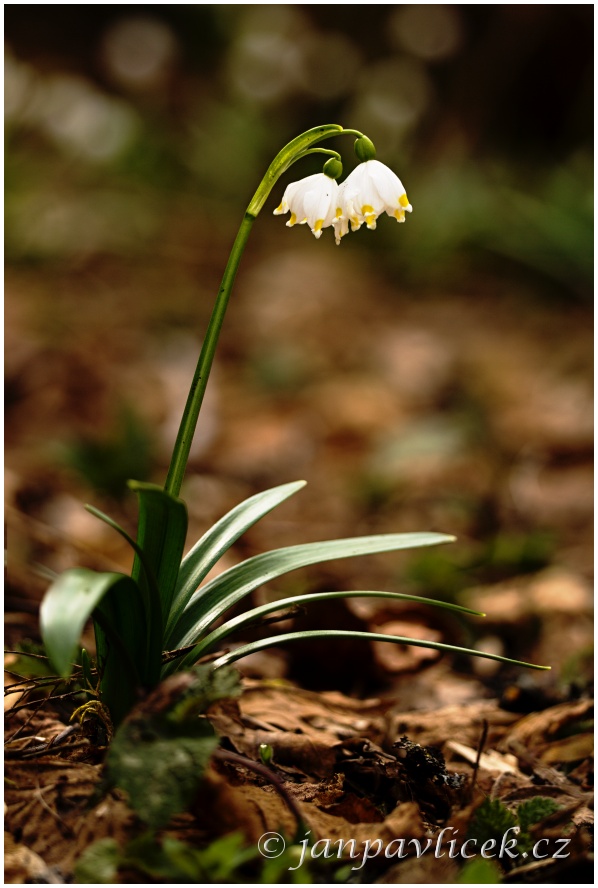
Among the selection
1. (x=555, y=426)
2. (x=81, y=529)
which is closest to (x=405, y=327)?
(x=555, y=426)

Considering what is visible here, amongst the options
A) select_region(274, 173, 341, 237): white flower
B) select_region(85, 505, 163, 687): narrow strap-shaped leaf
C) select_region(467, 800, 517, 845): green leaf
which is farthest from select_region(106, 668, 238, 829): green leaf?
select_region(274, 173, 341, 237): white flower

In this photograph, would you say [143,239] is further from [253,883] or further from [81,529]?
[253,883]

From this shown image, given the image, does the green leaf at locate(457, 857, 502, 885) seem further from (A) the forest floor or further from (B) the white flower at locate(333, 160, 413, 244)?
(B) the white flower at locate(333, 160, 413, 244)

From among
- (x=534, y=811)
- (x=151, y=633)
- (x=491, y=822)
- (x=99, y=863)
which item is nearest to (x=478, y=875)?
(x=491, y=822)

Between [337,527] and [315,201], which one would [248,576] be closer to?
[315,201]

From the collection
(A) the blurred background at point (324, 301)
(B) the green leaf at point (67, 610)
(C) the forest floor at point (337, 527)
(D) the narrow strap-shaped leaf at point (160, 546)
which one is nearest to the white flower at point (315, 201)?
(D) the narrow strap-shaped leaf at point (160, 546)

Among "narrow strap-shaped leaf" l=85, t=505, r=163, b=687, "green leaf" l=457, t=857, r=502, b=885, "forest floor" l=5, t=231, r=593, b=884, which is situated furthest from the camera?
"narrow strap-shaped leaf" l=85, t=505, r=163, b=687

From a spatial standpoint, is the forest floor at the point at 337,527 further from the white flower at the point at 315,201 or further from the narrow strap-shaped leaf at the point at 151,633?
the white flower at the point at 315,201
